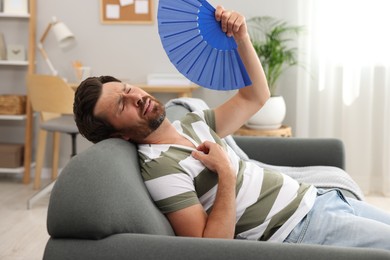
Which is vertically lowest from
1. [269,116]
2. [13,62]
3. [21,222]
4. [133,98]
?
[21,222]

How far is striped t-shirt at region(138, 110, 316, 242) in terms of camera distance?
1567 millimetres

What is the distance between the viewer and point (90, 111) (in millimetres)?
1709

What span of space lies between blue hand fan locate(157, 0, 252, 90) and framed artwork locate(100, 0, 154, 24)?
3.00m

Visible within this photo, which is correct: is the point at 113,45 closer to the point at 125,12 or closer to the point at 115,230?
the point at 125,12

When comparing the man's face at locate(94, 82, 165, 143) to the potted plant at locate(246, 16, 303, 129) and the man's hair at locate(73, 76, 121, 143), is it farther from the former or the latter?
the potted plant at locate(246, 16, 303, 129)

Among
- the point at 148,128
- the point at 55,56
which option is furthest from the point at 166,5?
the point at 55,56

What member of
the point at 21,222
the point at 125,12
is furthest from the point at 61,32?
the point at 21,222

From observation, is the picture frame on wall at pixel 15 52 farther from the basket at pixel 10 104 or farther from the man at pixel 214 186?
the man at pixel 214 186

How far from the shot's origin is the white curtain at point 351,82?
443 cm

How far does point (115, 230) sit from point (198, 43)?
26.6 inches

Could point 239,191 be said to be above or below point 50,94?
below

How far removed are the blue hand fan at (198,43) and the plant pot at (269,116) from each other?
2.24m

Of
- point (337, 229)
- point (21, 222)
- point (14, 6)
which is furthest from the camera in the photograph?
point (14, 6)

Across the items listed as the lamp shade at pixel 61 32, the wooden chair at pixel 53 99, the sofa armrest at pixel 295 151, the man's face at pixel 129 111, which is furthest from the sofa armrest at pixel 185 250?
the lamp shade at pixel 61 32
